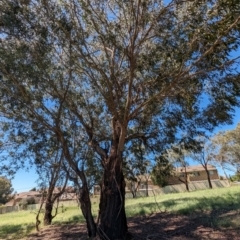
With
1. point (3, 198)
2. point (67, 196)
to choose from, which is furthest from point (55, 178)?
point (3, 198)

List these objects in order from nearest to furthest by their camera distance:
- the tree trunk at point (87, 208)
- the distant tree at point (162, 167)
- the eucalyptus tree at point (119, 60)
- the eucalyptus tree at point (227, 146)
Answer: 1. the eucalyptus tree at point (119, 60)
2. the tree trunk at point (87, 208)
3. the distant tree at point (162, 167)
4. the eucalyptus tree at point (227, 146)

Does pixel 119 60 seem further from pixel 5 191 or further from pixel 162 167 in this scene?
pixel 5 191

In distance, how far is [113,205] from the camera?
783 centimetres

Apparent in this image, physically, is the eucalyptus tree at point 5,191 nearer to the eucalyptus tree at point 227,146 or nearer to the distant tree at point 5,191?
the distant tree at point 5,191

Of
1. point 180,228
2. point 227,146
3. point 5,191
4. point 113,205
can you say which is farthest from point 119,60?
point 5,191

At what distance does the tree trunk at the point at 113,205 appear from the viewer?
7699 mm

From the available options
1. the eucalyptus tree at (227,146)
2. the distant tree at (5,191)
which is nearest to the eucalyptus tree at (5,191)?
the distant tree at (5,191)

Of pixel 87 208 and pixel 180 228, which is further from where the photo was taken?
pixel 87 208

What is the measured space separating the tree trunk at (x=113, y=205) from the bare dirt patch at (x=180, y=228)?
0.66m

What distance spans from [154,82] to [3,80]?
4.38 metres

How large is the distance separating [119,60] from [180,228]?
564cm

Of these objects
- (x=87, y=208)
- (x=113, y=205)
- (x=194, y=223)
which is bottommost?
(x=194, y=223)

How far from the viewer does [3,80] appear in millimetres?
7945

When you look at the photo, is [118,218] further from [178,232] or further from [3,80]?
[3,80]
